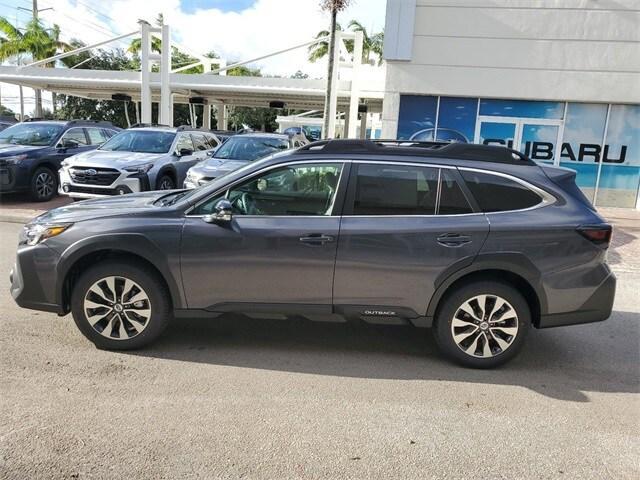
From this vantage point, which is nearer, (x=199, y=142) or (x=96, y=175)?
(x=96, y=175)

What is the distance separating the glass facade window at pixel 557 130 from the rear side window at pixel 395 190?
34.9 ft

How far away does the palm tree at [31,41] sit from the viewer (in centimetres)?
2956

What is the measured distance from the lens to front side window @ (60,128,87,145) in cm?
1172

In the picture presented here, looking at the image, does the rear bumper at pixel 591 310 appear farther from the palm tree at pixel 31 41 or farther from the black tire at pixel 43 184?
the palm tree at pixel 31 41

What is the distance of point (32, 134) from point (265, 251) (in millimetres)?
10029

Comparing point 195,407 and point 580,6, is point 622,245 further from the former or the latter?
point 195,407

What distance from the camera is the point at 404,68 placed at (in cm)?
1380

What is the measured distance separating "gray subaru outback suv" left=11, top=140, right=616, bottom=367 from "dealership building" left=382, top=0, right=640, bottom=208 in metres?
10.4

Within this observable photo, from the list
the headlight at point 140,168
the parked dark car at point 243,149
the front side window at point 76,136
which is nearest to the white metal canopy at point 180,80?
the front side window at point 76,136

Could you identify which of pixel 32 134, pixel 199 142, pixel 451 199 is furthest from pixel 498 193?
pixel 32 134

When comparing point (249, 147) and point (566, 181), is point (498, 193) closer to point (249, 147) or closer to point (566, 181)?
point (566, 181)

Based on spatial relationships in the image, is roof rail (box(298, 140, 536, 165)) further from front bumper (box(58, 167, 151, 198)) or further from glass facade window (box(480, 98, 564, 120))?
glass facade window (box(480, 98, 564, 120))

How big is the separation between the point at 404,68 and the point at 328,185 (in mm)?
10734

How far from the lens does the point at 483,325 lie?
4078 millimetres
